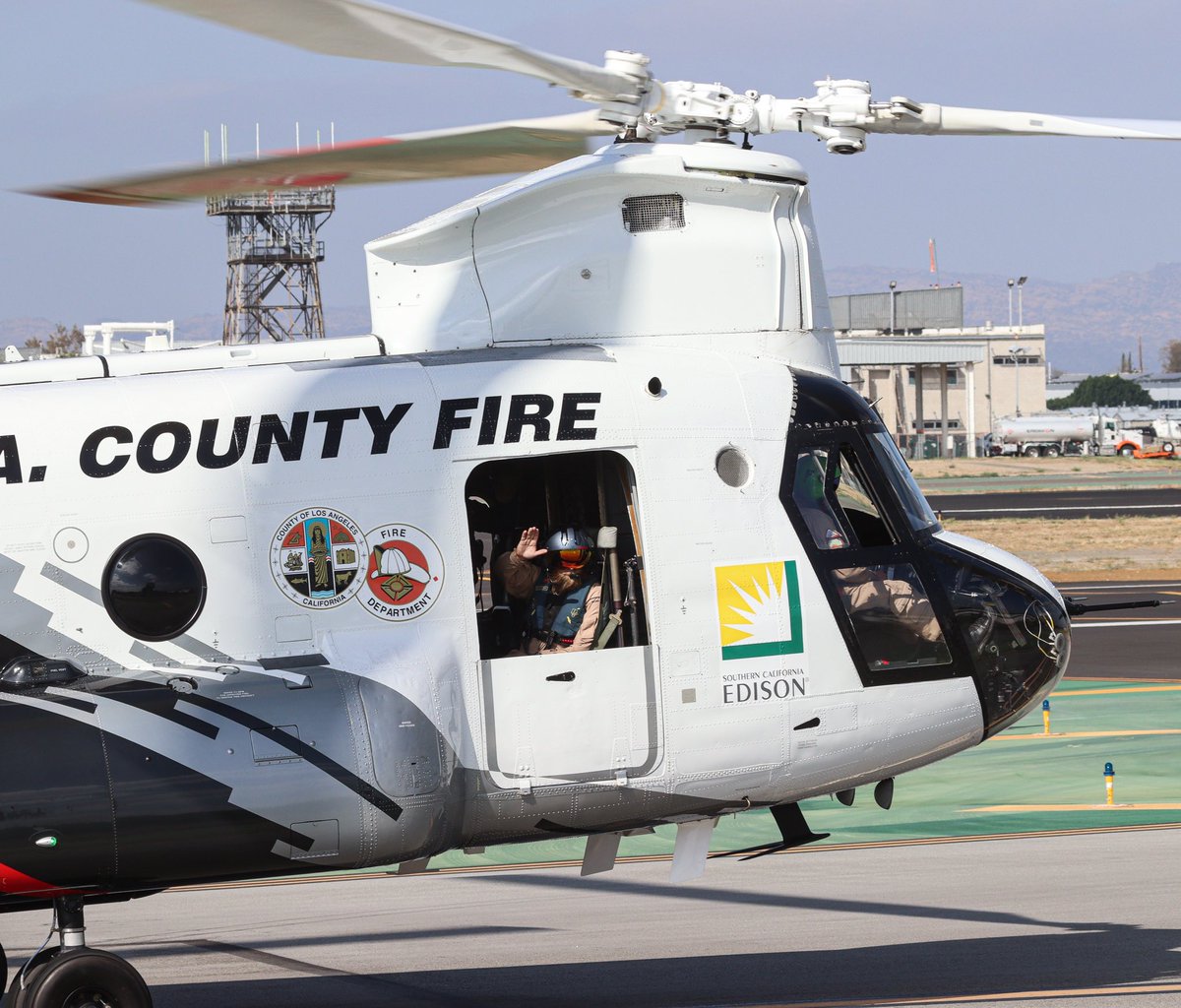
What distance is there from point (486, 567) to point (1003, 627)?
275 centimetres

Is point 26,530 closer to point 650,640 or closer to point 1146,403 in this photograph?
point 650,640

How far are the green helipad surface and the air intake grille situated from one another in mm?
6033

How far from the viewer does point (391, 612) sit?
728 centimetres

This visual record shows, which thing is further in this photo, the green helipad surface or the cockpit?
the green helipad surface

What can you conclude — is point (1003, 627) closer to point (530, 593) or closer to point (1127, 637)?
point (530, 593)

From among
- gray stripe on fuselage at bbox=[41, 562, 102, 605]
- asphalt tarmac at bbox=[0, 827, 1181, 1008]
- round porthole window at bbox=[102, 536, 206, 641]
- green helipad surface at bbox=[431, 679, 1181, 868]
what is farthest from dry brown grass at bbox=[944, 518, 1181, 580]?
gray stripe on fuselage at bbox=[41, 562, 102, 605]

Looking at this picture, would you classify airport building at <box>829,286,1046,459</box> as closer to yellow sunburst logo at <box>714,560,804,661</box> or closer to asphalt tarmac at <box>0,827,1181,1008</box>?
asphalt tarmac at <box>0,827,1181,1008</box>

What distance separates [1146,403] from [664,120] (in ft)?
629

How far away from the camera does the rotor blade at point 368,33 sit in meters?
5.56

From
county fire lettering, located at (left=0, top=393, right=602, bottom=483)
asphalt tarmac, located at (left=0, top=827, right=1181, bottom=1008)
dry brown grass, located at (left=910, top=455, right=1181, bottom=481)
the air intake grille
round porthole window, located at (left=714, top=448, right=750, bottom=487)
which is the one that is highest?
the air intake grille

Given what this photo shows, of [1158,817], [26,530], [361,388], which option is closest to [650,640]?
[361,388]

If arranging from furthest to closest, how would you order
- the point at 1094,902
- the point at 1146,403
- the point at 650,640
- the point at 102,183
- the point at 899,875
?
1. the point at 1146,403
2. the point at 899,875
3. the point at 1094,902
4. the point at 650,640
5. the point at 102,183

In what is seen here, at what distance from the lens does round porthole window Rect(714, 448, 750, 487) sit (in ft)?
Result: 25.6

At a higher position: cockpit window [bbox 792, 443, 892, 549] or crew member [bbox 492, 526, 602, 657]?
cockpit window [bbox 792, 443, 892, 549]
